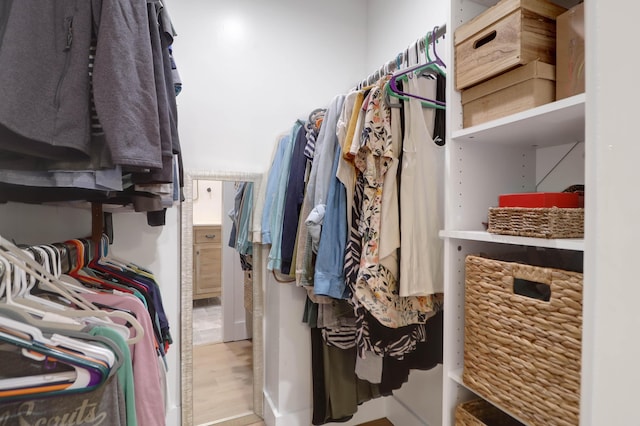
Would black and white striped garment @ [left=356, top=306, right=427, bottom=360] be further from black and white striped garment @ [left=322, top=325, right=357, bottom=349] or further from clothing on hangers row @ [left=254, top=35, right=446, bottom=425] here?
black and white striped garment @ [left=322, top=325, right=357, bottom=349]

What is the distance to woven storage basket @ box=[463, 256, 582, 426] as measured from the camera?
0.69 m

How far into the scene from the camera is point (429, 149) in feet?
3.87

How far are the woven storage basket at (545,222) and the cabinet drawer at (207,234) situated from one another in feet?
4.82

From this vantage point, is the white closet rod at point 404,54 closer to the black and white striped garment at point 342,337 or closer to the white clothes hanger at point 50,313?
the black and white striped garment at point 342,337

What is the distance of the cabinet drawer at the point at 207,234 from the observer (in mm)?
1789

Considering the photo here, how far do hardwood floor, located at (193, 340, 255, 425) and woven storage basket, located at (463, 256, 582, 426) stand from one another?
1406mm

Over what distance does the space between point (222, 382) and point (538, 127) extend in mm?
1963

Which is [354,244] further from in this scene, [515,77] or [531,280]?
[515,77]

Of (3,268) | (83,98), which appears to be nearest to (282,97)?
(83,98)

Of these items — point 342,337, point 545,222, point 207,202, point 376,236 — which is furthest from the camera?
point 207,202

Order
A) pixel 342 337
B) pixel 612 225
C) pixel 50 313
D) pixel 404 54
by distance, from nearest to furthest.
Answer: pixel 612 225 < pixel 50 313 < pixel 404 54 < pixel 342 337

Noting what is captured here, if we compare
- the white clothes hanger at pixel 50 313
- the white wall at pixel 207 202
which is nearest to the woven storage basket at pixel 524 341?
the white clothes hanger at pixel 50 313

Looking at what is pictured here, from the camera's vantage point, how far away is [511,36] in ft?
2.67

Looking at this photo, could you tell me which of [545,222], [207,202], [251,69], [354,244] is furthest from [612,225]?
[251,69]
